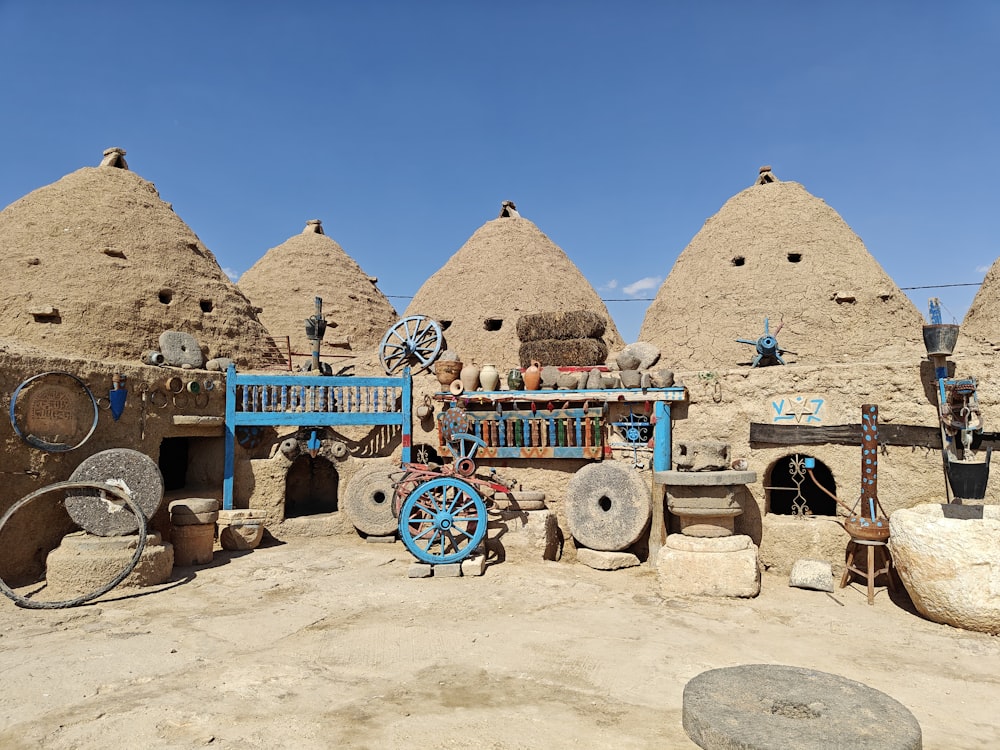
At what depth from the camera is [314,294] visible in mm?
23672

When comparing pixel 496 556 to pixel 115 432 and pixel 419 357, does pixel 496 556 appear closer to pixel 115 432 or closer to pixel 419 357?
pixel 419 357

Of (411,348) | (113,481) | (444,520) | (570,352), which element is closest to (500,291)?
(570,352)

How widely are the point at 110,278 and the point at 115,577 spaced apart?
417 inches

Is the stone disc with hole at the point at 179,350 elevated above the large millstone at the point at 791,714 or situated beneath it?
elevated above


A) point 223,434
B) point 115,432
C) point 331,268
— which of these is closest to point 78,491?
point 115,432

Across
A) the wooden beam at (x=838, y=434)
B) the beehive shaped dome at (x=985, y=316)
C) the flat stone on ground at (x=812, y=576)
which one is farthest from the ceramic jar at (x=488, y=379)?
the beehive shaped dome at (x=985, y=316)

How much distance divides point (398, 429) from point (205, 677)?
6.60 m

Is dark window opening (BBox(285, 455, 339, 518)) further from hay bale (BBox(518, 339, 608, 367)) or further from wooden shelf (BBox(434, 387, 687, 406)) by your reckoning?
hay bale (BBox(518, 339, 608, 367))

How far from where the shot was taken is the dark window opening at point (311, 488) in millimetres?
13305

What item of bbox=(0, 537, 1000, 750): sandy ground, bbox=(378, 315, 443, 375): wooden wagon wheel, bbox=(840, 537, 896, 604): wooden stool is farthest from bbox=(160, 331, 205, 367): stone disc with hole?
bbox=(840, 537, 896, 604): wooden stool

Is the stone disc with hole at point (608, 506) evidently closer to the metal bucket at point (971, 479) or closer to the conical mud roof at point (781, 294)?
the metal bucket at point (971, 479)

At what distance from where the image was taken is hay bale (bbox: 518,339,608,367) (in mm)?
13555

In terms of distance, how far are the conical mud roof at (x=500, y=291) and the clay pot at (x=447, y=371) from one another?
19.9ft

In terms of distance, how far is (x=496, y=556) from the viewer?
9469 millimetres
